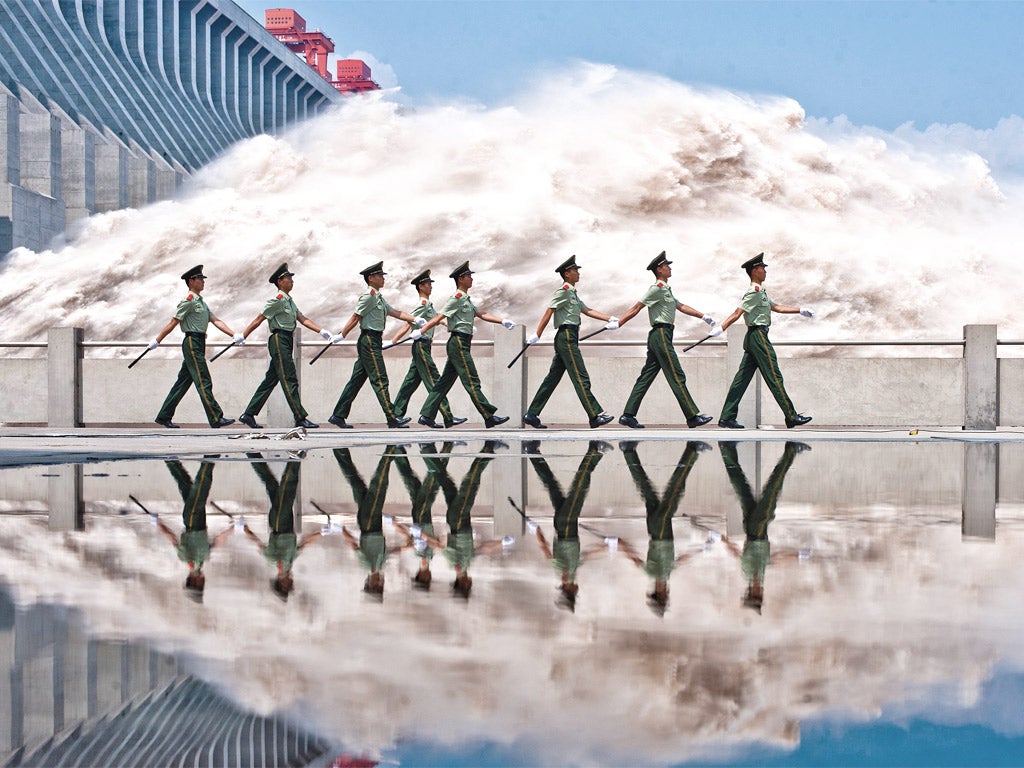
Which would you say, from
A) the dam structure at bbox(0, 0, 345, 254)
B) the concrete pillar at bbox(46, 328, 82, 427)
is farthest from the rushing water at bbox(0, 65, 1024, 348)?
the concrete pillar at bbox(46, 328, 82, 427)

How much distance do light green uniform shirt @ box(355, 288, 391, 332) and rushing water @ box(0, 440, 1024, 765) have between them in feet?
24.9

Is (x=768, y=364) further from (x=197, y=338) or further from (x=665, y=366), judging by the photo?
(x=197, y=338)

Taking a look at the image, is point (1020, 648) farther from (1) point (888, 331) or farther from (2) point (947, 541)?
(1) point (888, 331)

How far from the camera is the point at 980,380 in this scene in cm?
1852

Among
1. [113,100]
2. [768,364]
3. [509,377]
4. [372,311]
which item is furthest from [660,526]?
[113,100]

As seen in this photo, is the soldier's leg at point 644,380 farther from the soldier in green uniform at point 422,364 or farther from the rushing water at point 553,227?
the rushing water at point 553,227

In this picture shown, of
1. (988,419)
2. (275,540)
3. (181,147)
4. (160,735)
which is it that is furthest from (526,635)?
(181,147)

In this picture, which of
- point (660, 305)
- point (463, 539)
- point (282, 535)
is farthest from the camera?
point (660, 305)

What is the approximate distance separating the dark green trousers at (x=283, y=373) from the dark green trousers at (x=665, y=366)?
12.1 feet

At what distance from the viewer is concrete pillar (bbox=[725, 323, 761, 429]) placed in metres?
18.1

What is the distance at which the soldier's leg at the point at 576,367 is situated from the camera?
1596cm

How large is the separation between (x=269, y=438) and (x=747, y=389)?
580 cm

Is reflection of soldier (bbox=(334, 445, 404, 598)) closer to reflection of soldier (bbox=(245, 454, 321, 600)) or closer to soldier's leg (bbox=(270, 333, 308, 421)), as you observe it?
reflection of soldier (bbox=(245, 454, 321, 600))

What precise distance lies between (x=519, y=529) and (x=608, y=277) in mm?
57156
